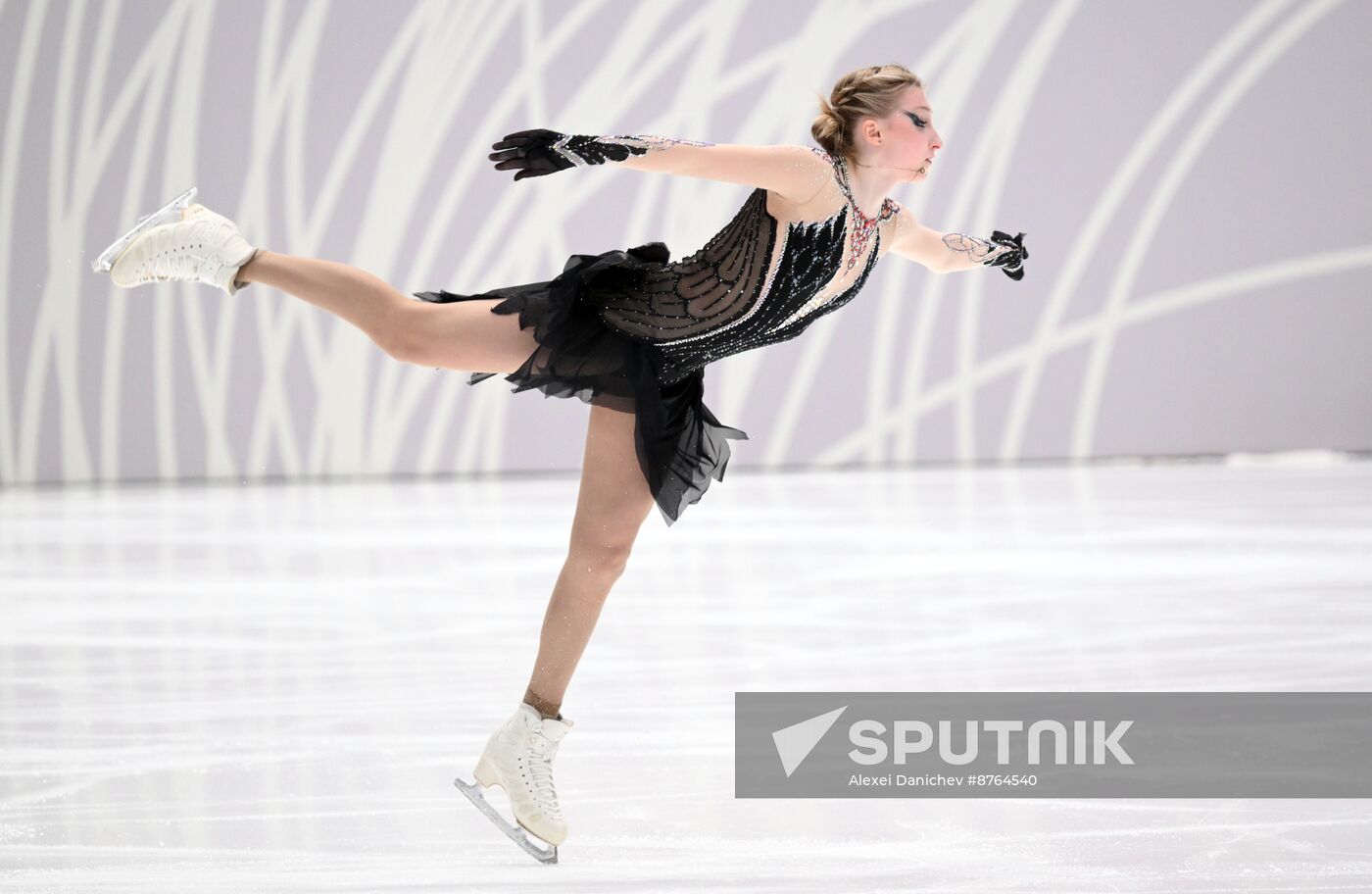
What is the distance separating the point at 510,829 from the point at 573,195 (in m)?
6.82

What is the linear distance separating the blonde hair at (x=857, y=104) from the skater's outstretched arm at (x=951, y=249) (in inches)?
7.3

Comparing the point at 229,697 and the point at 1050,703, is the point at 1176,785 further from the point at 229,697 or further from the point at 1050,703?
the point at 229,697

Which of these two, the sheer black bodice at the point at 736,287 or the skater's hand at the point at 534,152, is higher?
the skater's hand at the point at 534,152

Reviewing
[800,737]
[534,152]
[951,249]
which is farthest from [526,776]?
[951,249]

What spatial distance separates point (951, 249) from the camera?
258cm

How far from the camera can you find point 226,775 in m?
2.25

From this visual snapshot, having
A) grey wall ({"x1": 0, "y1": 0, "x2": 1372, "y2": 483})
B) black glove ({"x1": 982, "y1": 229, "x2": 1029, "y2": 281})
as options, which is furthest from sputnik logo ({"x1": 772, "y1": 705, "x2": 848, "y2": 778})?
grey wall ({"x1": 0, "y1": 0, "x2": 1372, "y2": 483})

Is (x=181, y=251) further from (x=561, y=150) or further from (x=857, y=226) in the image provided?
(x=857, y=226)

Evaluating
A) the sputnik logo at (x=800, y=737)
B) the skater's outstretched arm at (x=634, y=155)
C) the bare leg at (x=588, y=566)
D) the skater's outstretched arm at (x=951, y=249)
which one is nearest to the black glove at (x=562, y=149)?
the skater's outstretched arm at (x=634, y=155)

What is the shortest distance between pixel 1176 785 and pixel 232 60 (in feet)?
24.9

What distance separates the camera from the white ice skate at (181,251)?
7.85 ft

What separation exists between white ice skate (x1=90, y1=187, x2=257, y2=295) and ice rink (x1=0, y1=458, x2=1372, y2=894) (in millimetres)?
760

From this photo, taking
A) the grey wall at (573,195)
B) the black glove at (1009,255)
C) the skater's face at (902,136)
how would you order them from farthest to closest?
the grey wall at (573,195) < the black glove at (1009,255) < the skater's face at (902,136)

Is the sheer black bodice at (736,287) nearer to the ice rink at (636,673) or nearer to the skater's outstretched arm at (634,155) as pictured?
the skater's outstretched arm at (634,155)
